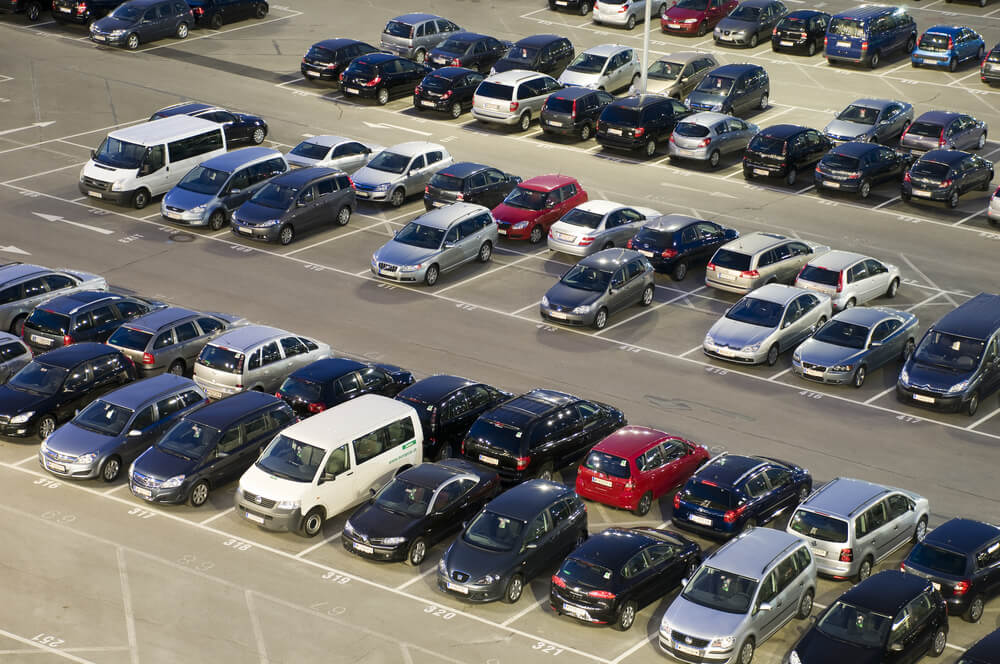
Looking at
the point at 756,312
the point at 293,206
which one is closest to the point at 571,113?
the point at 293,206

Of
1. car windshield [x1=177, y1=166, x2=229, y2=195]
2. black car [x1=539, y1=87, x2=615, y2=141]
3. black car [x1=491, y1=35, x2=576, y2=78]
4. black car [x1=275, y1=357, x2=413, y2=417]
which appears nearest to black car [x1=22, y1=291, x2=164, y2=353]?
black car [x1=275, y1=357, x2=413, y2=417]

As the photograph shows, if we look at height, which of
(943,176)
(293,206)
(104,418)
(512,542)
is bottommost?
(512,542)

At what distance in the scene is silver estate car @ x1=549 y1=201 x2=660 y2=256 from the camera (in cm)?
4003

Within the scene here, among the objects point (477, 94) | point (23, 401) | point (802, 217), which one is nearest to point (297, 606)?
point (23, 401)

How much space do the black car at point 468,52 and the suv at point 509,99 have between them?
453 centimetres

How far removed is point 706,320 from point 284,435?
13.4 meters

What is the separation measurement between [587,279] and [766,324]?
468cm

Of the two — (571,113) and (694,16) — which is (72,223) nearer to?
(571,113)

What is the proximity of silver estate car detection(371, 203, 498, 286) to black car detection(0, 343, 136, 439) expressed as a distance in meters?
8.89

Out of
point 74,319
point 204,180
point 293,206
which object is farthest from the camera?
point 204,180

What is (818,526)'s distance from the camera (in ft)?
84.4

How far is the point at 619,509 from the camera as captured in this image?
28.3 meters

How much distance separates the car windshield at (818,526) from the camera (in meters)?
25.5

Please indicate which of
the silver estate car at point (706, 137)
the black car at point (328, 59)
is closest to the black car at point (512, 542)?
the silver estate car at point (706, 137)
